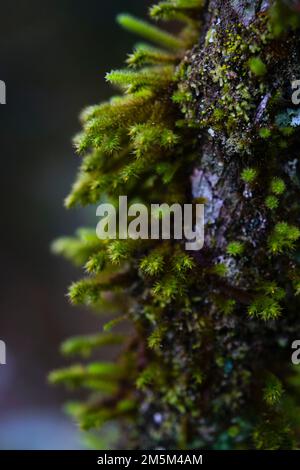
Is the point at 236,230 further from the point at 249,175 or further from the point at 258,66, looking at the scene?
the point at 258,66

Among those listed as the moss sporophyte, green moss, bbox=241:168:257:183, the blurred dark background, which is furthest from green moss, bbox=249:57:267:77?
the blurred dark background

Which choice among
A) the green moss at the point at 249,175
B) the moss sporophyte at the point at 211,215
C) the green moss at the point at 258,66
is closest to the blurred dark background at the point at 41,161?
the moss sporophyte at the point at 211,215

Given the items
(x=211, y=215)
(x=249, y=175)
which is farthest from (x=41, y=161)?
(x=249, y=175)

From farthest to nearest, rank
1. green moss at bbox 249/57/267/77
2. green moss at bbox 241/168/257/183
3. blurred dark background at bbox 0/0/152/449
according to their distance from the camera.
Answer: blurred dark background at bbox 0/0/152/449 < green moss at bbox 241/168/257/183 < green moss at bbox 249/57/267/77

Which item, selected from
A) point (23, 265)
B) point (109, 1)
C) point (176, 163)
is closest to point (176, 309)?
point (176, 163)

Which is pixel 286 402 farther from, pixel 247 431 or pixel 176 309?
pixel 176 309

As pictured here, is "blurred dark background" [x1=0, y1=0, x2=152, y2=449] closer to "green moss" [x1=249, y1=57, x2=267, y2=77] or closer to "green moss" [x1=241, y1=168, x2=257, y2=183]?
"green moss" [x1=241, y1=168, x2=257, y2=183]

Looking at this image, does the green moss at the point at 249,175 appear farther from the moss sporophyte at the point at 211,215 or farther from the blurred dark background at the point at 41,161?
the blurred dark background at the point at 41,161
